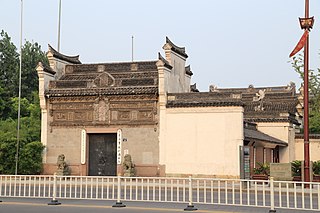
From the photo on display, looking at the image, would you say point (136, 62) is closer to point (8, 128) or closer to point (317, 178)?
point (8, 128)

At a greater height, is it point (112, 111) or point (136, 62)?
point (136, 62)

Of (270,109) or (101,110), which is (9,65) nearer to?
(101,110)

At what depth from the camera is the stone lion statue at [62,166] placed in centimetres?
2944

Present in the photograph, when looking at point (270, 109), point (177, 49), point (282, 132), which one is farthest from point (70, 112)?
point (270, 109)

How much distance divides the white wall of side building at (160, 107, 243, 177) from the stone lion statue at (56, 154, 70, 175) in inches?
233

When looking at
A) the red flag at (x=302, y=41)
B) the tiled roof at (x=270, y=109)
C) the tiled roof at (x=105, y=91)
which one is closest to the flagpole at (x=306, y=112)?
the red flag at (x=302, y=41)

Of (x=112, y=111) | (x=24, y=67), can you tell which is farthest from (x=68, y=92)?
(x=24, y=67)

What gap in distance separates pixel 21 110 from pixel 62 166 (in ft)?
45.6

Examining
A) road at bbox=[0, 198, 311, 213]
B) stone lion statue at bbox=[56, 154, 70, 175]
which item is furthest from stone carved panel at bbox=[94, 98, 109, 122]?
road at bbox=[0, 198, 311, 213]

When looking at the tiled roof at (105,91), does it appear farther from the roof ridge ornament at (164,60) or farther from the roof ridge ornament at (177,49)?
the roof ridge ornament at (177,49)

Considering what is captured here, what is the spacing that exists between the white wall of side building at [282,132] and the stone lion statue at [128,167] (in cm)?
1196

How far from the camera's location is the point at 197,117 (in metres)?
27.9

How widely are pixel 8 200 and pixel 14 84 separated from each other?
3191cm

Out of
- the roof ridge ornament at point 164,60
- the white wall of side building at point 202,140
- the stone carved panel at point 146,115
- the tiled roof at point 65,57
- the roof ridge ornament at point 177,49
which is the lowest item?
the white wall of side building at point 202,140
